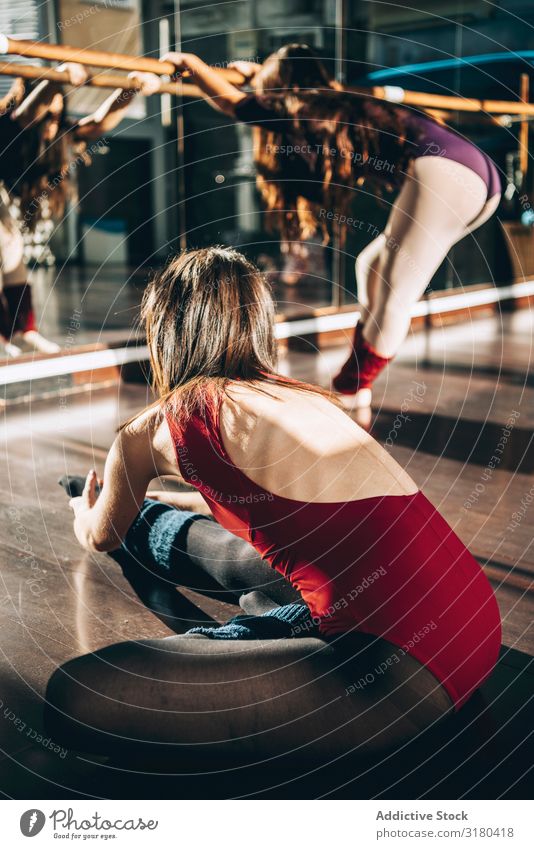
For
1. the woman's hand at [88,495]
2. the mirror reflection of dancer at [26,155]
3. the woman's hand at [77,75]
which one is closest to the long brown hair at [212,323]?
→ the woman's hand at [88,495]

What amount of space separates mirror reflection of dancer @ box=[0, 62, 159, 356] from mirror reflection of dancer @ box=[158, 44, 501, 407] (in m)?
1.01

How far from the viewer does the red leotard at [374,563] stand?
128 centimetres

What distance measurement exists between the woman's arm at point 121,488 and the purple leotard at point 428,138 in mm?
1730

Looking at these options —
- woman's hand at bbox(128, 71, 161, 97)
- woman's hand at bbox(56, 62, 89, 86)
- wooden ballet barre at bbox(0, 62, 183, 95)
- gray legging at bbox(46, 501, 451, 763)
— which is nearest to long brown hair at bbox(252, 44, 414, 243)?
woman's hand at bbox(128, 71, 161, 97)

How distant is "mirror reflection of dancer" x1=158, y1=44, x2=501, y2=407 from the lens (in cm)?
302

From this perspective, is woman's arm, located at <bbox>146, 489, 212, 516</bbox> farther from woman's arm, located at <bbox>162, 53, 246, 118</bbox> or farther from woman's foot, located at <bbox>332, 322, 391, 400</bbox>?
woman's arm, located at <bbox>162, 53, 246, 118</bbox>

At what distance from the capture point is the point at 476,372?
4695mm

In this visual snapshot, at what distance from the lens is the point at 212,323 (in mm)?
1459

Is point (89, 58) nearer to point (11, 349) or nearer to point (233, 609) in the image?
point (11, 349)

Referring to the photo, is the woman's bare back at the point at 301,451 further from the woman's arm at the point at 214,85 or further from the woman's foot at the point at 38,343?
the woman's foot at the point at 38,343

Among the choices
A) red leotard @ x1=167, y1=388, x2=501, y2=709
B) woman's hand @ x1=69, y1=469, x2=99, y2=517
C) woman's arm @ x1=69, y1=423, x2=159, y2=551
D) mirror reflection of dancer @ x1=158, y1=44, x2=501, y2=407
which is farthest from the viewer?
mirror reflection of dancer @ x1=158, y1=44, x2=501, y2=407
